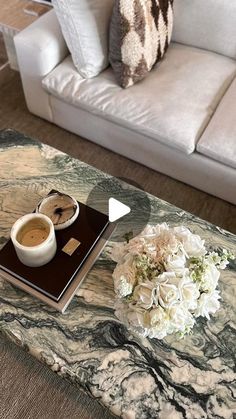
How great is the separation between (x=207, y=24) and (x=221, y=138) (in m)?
0.66

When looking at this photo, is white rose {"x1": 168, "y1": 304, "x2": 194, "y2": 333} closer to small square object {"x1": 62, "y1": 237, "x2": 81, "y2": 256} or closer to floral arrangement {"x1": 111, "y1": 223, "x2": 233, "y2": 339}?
floral arrangement {"x1": 111, "y1": 223, "x2": 233, "y2": 339}

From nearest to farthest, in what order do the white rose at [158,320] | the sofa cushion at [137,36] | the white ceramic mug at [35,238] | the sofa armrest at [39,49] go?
the white rose at [158,320] < the white ceramic mug at [35,238] < the sofa cushion at [137,36] < the sofa armrest at [39,49]

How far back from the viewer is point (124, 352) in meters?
0.98

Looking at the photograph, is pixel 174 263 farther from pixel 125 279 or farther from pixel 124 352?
pixel 124 352

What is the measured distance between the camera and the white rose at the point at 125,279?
881mm

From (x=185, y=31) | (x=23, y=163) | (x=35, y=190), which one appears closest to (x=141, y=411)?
(x=35, y=190)

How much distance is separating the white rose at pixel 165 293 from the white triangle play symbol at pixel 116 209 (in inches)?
15.6

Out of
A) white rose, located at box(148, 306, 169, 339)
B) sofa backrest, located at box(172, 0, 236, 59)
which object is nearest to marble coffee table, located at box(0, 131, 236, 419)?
white rose, located at box(148, 306, 169, 339)

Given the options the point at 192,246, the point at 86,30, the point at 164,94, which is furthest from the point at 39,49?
the point at 192,246

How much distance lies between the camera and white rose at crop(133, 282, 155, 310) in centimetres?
87

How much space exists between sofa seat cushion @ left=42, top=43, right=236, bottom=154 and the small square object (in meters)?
0.71

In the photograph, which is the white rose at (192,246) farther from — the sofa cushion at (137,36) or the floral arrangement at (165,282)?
→ the sofa cushion at (137,36)

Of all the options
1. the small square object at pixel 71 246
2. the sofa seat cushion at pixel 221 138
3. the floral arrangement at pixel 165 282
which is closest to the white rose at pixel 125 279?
the floral arrangement at pixel 165 282

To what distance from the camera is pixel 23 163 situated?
138 cm
